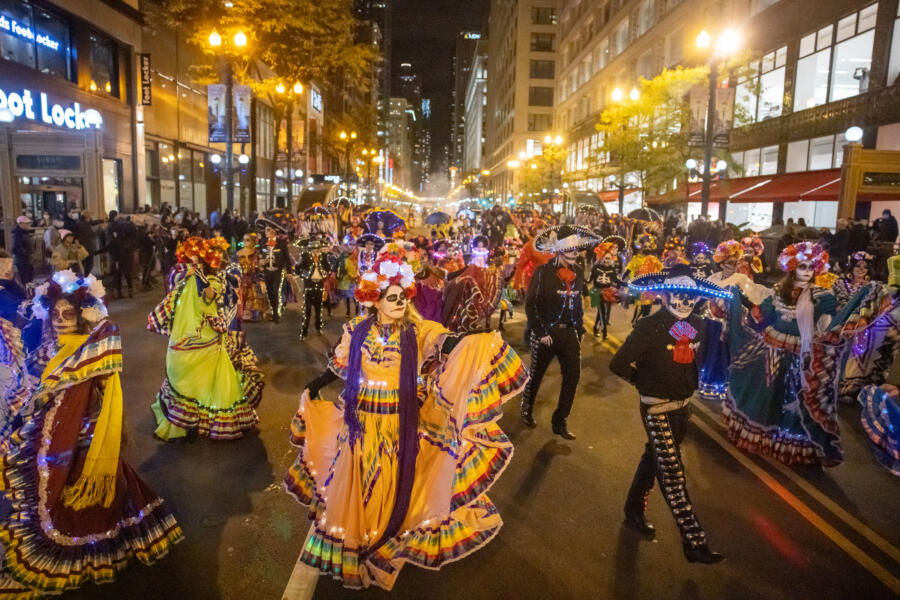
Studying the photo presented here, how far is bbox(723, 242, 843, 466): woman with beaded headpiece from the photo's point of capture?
6.05 metres

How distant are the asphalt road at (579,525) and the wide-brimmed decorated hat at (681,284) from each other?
5.85 ft

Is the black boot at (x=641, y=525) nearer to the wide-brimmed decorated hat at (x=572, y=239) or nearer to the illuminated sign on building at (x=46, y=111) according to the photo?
the wide-brimmed decorated hat at (x=572, y=239)

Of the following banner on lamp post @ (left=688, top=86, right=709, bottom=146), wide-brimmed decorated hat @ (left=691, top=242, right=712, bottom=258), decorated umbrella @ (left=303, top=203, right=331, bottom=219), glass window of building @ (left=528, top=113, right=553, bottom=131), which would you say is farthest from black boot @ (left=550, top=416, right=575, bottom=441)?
glass window of building @ (left=528, top=113, right=553, bottom=131)

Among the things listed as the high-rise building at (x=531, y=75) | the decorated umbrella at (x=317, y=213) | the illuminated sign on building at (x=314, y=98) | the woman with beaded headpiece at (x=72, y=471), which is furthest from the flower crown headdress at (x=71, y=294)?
the high-rise building at (x=531, y=75)

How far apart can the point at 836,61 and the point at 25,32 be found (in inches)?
1070

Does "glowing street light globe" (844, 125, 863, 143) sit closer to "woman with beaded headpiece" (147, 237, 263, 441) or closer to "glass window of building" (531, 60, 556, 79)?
"woman with beaded headpiece" (147, 237, 263, 441)

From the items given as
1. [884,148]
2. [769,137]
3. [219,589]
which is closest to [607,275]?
[219,589]

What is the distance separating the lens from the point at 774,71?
2831cm

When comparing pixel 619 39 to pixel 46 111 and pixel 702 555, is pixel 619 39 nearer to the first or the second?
pixel 46 111

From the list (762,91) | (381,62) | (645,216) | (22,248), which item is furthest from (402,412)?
(381,62)

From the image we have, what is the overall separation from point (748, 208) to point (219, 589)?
99.7ft

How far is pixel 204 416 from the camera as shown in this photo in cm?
648

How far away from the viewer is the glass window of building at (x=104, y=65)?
2427 centimetres

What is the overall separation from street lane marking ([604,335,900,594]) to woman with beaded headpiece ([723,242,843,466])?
0.22m
